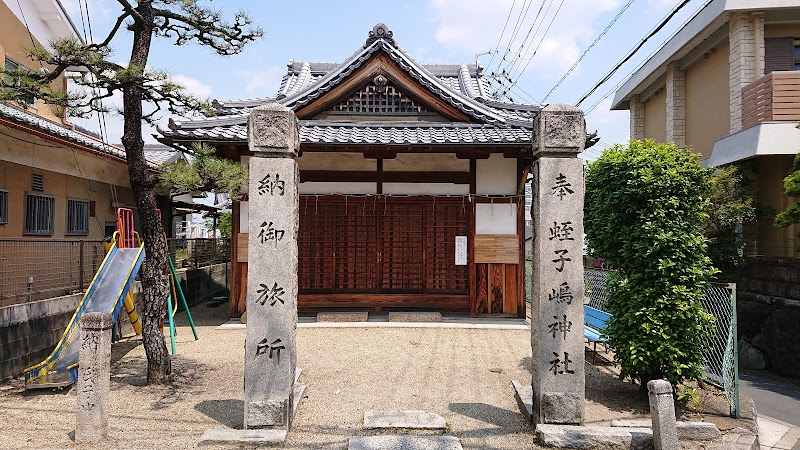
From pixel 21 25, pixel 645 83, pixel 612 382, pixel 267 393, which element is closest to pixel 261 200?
pixel 267 393

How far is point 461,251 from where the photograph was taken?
12.6 meters

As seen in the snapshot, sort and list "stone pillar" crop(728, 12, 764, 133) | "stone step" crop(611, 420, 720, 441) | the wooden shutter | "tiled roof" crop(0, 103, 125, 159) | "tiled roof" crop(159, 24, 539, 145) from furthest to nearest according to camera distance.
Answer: the wooden shutter < "stone pillar" crop(728, 12, 764, 133) < "tiled roof" crop(159, 24, 539, 145) < "tiled roof" crop(0, 103, 125, 159) < "stone step" crop(611, 420, 720, 441)

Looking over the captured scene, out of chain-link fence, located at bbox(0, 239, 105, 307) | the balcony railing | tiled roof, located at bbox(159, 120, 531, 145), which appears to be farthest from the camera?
the balcony railing

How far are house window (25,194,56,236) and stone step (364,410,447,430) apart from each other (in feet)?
32.6

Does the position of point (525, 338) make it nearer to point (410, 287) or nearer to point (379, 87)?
point (410, 287)

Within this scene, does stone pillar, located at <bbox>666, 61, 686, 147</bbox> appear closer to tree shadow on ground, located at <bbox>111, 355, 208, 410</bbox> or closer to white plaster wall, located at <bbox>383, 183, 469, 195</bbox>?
white plaster wall, located at <bbox>383, 183, 469, 195</bbox>

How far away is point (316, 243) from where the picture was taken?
1273 centimetres

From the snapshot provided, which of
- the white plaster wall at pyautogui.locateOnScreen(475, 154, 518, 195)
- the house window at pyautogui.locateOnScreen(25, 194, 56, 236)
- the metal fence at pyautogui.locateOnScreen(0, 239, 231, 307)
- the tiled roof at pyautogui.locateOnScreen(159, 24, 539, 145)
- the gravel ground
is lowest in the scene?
the gravel ground

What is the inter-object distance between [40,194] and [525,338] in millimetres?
12097

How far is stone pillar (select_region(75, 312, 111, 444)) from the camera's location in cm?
507

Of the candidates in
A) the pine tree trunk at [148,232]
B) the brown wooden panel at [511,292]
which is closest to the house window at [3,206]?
the pine tree trunk at [148,232]

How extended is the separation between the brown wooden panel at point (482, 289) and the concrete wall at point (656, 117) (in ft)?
43.7

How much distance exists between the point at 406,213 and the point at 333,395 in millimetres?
6671

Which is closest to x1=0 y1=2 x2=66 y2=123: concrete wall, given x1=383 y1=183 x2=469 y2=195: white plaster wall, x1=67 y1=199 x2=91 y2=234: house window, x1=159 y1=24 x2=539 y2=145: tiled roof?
x1=67 y1=199 x2=91 y2=234: house window
